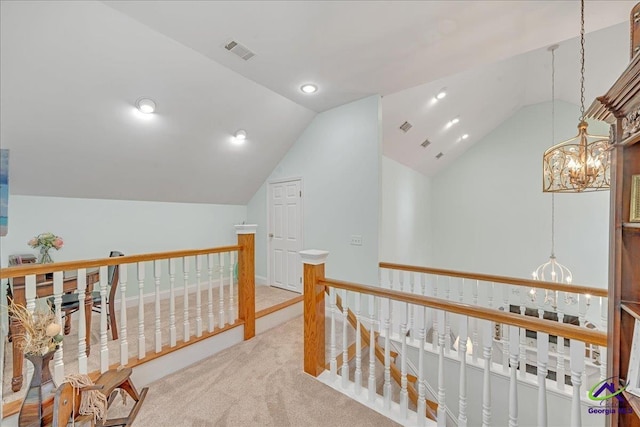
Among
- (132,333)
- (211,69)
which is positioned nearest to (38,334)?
(132,333)

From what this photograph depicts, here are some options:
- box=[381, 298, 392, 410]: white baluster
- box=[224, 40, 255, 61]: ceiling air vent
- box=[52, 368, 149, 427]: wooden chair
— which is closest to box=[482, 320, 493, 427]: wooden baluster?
box=[381, 298, 392, 410]: white baluster

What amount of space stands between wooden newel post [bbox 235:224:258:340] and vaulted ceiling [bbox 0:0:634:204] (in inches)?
57.4

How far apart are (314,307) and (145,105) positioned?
8.44 ft

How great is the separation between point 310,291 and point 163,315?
7.57 ft

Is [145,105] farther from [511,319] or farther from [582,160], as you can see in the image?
[582,160]

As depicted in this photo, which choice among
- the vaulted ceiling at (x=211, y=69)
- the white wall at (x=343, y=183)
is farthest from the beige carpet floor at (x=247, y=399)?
the vaulted ceiling at (x=211, y=69)

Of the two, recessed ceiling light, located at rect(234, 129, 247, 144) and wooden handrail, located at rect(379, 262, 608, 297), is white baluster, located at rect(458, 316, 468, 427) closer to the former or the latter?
wooden handrail, located at rect(379, 262, 608, 297)

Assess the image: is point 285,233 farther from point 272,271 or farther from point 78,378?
point 78,378

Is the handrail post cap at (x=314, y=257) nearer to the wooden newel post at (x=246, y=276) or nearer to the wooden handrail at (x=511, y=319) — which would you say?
the wooden handrail at (x=511, y=319)

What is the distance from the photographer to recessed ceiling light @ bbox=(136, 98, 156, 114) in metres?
2.70

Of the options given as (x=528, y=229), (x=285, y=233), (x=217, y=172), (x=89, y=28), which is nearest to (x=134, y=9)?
(x=89, y=28)

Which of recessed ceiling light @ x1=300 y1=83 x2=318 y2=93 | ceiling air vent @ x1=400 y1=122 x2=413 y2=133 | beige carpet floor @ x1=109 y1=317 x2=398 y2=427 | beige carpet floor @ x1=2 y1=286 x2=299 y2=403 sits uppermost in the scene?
recessed ceiling light @ x1=300 y1=83 x2=318 y2=93

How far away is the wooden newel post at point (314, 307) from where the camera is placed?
90.8 inches

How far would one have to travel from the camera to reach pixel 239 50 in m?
2.53
